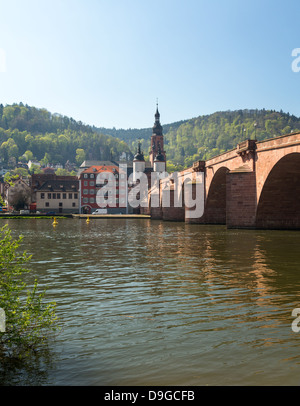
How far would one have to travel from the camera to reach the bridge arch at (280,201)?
135ft

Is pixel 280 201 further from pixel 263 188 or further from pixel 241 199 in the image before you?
pixel 241 199

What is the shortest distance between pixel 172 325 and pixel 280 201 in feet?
119

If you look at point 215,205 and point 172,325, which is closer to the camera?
point 172,325

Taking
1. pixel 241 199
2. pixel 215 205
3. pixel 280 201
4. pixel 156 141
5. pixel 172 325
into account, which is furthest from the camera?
pixel 156 141

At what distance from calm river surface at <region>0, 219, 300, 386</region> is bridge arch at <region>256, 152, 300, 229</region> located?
79.9ft

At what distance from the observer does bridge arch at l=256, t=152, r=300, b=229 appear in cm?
4128

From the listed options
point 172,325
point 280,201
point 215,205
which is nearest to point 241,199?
point 280,201

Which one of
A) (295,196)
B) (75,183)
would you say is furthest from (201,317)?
(75,183)

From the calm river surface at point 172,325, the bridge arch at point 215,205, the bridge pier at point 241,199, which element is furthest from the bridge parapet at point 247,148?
the calm river surface at point 172,325

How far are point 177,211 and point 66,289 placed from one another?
64916 mm

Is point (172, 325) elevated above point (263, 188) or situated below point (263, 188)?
below

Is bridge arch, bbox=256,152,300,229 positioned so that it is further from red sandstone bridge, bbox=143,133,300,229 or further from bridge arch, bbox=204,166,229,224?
bridge arch, bbox=204,166,229,224

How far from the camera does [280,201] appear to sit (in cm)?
4297
